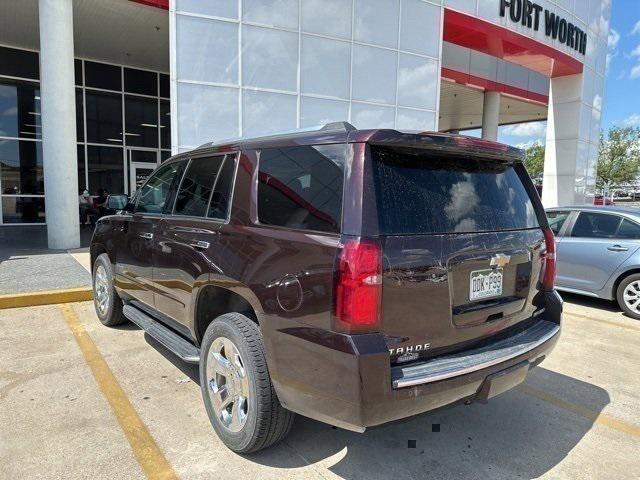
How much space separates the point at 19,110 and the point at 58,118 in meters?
7.51

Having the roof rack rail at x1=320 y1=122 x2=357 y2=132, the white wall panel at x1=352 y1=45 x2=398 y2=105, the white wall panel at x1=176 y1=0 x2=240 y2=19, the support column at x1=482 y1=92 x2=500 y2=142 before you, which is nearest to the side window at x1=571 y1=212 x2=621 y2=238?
the roof rack rail at x1=320 y1=122 x2=357 y2=132

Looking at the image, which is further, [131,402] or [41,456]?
[131,402]

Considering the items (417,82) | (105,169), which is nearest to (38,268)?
(105,169)

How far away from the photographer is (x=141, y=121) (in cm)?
1741

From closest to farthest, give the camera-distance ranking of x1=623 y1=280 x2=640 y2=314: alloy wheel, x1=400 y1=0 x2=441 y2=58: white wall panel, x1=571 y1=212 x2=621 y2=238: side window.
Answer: x1=623 y1=280 x2=640 y2=314: alloy wheel < x1=571 y1=212 x2=621 y2=238: side window < x1=400 y1=0 x2=441 y2=58: white wall panel

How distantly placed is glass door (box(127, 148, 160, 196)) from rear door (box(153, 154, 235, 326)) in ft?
48.2

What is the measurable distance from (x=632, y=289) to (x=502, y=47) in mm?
11823

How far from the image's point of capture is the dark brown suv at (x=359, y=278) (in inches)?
89.6

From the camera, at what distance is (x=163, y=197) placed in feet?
13.7

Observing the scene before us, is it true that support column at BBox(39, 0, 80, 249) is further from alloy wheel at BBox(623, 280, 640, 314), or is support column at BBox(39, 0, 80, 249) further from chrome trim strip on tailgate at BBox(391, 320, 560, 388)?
alloy wheel at BBox(623, 280, 640, 314)

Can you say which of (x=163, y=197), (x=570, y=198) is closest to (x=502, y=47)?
A: (x=570, y=198)

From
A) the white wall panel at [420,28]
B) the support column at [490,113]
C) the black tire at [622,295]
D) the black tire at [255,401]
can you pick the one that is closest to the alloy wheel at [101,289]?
the black tire at [255,401]

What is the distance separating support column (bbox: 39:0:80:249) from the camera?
9664 millimetres

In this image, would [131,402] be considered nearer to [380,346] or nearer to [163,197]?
[163,197]
